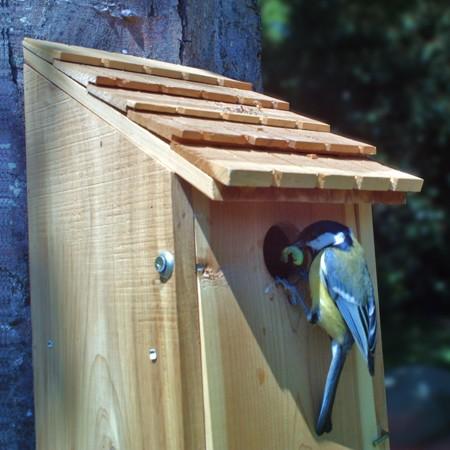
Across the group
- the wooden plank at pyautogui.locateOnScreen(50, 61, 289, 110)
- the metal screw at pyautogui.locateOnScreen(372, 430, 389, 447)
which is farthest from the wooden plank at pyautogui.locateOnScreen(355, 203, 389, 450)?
the wooden plank at pyautogui.locateOnScreen(50, 61, 289, 110)

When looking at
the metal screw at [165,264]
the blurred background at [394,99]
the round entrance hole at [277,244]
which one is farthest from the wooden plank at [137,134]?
the blurred background at [394,99]

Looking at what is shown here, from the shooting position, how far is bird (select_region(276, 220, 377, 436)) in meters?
1.75

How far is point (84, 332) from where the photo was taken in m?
1.81

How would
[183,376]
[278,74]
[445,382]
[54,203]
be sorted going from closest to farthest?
[183,376] → [54,203] → [445,382] → [278,74]

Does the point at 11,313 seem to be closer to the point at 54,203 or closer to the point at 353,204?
the point at 54,203

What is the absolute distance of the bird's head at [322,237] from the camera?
5.82ft

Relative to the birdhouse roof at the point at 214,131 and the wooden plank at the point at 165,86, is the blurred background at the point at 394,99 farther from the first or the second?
the birdhouse roof at the point at 214,131

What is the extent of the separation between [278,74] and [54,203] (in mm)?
8247

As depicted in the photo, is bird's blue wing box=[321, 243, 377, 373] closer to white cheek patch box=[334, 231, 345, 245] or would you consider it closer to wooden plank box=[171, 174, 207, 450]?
white cheek patch box=[334, 231, 345, 245]

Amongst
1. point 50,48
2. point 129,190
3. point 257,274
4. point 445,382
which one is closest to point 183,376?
point 257,274

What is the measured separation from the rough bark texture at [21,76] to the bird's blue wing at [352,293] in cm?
75

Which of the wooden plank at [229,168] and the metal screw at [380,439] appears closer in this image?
the wooden plank at [229,168]

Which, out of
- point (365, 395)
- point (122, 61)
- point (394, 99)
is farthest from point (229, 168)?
point (394, 99)

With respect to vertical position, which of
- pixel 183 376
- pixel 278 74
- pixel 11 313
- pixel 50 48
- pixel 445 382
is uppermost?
pixel 278 74
